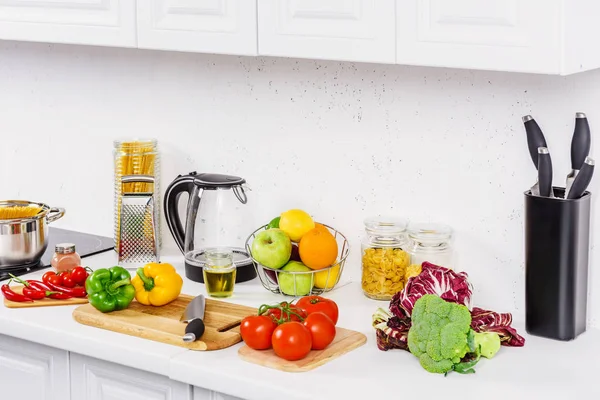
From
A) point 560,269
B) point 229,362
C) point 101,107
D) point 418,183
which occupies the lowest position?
point 229,362

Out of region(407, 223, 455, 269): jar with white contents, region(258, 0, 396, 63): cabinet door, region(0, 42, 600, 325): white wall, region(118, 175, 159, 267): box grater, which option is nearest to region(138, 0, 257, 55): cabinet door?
region(258, 0, 396, 63): cabinet door

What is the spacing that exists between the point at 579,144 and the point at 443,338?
50 centimetres

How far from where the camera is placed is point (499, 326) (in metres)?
1.93

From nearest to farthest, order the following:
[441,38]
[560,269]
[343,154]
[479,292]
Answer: [441,38]
[560,269]
[479,292]
[343,154]

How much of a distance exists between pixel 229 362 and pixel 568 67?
86 cm

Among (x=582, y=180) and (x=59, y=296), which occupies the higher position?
(x=582, y=180)

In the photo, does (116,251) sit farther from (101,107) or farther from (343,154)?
(343,154)

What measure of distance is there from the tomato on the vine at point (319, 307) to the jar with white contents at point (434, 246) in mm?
284

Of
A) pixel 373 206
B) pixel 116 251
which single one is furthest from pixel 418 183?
pixel 116 251

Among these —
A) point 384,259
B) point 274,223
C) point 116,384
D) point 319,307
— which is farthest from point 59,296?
point 384,259

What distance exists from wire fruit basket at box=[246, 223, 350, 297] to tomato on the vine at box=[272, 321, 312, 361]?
0.39 meters

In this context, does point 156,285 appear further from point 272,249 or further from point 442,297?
point 442,297

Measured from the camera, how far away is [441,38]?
5.75 ft

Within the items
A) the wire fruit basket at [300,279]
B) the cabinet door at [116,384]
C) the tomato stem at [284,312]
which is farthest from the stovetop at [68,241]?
the tomato stem at [284,312]
